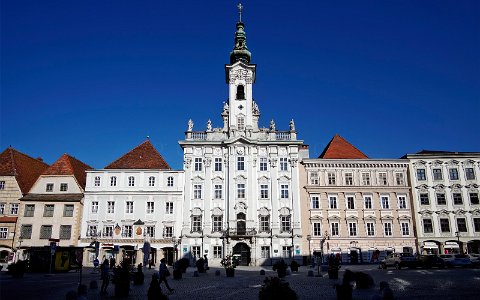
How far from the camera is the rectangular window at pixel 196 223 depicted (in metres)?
46.1

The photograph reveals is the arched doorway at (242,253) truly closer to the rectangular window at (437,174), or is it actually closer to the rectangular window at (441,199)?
the rectangular window at (441,199)

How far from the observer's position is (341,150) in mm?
51469

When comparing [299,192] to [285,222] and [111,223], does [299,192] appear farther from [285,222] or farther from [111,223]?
[111,223]

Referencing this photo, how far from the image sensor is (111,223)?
4609 cm

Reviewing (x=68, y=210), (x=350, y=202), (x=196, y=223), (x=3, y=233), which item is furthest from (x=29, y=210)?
(x=350, y=202)

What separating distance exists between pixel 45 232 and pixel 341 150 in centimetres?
3704

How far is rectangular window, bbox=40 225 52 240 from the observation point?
45.6 meters

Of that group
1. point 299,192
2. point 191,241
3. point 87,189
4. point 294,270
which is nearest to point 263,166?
point 299,192

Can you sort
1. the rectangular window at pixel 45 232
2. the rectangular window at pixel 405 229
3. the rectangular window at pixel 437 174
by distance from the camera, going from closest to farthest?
the rectangular window at pixel 45 232, the rectangular window at pixel 405 229, the rectangular window at pixel 437 174

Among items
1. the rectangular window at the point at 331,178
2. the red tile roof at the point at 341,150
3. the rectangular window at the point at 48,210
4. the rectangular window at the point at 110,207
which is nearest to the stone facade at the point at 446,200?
the red tile roof at the point at 341,150

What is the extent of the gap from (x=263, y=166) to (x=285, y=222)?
716 cm

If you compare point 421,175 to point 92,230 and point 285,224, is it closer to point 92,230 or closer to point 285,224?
point 285,224

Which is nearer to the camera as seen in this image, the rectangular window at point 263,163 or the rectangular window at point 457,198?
the rectangular window at point 457,198

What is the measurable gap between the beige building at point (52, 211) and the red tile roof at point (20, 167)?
105 inches
